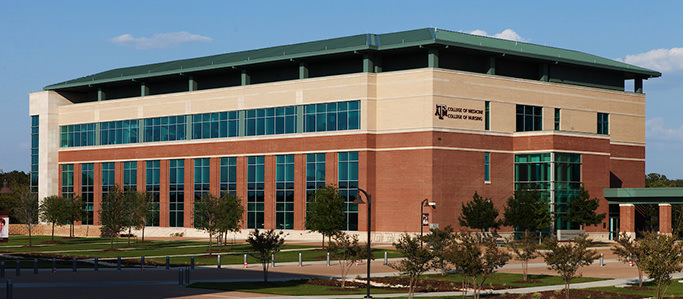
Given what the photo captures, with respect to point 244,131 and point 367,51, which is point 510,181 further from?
point 244,131

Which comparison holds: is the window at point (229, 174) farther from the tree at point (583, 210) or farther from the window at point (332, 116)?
the tree at point (583, 210)

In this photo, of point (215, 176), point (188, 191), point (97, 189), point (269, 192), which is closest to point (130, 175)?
point (97, 189)

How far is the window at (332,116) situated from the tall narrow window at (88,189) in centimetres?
3324

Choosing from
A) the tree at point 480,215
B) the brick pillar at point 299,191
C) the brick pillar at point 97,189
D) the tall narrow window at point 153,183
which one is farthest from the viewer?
the brick pillar at point 97,189

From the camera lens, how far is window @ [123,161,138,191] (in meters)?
102

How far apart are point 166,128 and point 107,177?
11591mm

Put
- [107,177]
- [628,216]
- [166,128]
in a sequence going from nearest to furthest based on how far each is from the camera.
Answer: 1. [628,216]
2. [166,128]
3. [107,177]

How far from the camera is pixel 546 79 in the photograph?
86062 millimetres

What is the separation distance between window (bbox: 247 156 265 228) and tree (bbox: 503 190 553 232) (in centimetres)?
2492

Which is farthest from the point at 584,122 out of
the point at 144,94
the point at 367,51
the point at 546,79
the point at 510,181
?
the point at 144,94

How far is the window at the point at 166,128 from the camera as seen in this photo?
96.3m

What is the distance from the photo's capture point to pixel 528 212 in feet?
246

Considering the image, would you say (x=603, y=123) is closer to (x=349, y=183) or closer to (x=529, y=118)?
(x=529, y=118)

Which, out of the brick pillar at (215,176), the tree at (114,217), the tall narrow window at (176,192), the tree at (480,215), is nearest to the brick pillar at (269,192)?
the brick pillar at (215,176)
